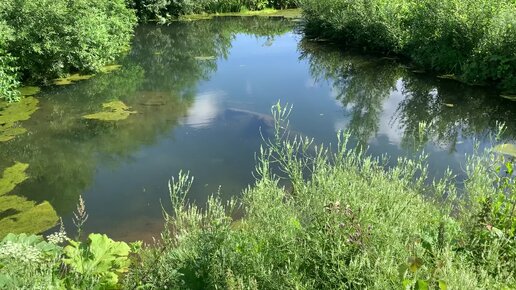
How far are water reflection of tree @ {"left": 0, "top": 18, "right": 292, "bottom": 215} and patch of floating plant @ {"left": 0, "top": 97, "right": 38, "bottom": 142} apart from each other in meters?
0.20

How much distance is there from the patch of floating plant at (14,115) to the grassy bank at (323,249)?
20.9 ft

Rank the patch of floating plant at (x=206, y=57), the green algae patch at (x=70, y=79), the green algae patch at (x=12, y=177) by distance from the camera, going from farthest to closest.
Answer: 1. the patch of floating plant at (x=206, y=57)
2. the green algae patch at (x=70, y=79)
3. the green algae patch at (x=12, y=177)

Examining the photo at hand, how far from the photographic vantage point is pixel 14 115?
418 inches

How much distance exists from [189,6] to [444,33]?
52.7ft

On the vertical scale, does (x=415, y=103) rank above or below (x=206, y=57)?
below

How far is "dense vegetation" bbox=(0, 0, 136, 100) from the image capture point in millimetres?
12055

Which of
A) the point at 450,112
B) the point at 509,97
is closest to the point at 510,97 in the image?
the point at 509,97

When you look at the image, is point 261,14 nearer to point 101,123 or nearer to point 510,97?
point 510,97

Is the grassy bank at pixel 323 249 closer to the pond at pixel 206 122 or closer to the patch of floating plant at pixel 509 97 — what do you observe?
the pond at pixel 206 122

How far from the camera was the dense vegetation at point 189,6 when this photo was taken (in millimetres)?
24672

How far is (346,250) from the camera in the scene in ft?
10.2

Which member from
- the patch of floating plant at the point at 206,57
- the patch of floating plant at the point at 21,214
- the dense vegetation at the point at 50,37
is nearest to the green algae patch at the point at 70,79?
the dense vegetation at the point at 50,37

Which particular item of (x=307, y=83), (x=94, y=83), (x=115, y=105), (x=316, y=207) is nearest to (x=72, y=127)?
(x=115, y=105)

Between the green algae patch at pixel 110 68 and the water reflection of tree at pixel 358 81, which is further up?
the green algae patch at pixel 110 68
